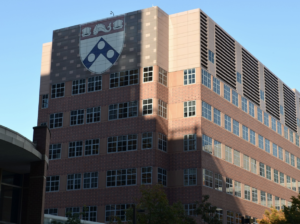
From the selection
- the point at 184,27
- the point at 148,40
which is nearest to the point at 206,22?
the point at 184,27

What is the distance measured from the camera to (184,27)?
70625mm

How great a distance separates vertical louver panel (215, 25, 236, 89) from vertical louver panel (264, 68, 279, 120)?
1323cm

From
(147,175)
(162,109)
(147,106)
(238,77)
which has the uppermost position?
(238,77)

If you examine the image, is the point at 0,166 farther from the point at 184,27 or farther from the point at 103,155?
the point at 184,27

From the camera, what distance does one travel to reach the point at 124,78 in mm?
69500

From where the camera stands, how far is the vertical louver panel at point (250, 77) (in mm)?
81250

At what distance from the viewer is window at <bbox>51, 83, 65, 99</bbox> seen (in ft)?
244

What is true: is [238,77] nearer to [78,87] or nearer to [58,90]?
[78,87]

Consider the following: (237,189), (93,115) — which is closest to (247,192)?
(237,189)

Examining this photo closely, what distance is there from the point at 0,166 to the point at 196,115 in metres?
34.5

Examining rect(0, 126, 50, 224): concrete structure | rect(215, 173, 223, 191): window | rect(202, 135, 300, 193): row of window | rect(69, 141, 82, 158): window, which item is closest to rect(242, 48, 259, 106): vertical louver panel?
rect(202, 135, 300, 193): row of window

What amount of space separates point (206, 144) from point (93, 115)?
16.0 metres

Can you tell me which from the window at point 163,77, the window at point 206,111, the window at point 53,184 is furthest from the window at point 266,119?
the window at point 53,184

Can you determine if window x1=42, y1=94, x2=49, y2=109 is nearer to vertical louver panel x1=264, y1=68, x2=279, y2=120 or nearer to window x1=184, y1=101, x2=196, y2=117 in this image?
window x1=184, y1=101, x2=196, y2=117
